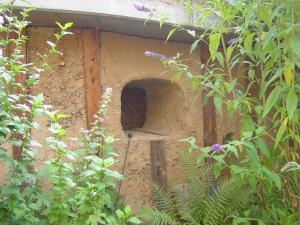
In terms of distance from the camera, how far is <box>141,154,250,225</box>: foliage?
3.37 m

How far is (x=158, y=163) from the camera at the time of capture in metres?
4.10

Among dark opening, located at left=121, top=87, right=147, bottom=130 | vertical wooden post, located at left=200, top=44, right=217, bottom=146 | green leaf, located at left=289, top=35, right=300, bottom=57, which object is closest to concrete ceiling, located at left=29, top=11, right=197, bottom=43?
vertical wooden post, located at left=200, top=44, right=217, bottom=146

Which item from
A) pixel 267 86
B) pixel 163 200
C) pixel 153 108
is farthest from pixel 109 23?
pixel 267 86

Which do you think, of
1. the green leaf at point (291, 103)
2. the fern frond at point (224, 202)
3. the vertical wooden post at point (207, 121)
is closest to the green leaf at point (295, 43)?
the green leaf at point (291, 103)

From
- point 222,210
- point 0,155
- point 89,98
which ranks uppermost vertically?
point 89,98

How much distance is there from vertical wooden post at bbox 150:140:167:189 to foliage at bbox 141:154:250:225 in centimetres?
16

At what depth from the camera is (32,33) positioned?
3559 millimetres

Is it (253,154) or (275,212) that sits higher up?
(253,154)

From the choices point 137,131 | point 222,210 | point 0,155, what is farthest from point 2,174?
point 222,210

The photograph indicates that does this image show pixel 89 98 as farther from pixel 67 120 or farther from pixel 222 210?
pixel 222 210

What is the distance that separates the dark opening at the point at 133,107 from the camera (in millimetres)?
4918

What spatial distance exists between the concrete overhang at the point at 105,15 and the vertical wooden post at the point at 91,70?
108 mm

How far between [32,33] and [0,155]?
5.68 feet

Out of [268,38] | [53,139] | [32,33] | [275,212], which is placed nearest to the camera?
[268,38]
